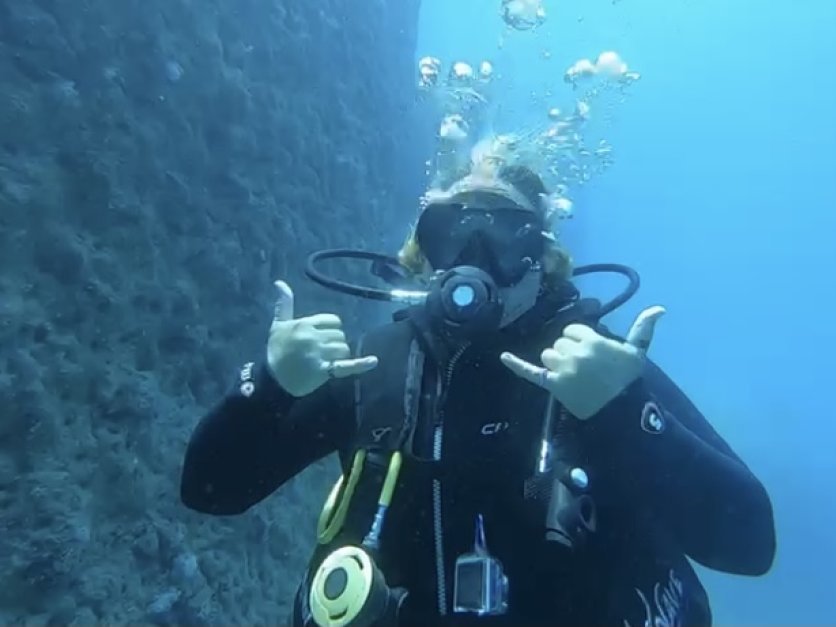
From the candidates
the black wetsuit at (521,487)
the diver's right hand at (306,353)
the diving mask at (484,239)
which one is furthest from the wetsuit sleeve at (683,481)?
the diver's right hand at (306,353)

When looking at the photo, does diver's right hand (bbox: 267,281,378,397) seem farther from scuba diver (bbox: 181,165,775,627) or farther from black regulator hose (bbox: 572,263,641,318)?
black regulator hose (bbox: 572,263,641,318)

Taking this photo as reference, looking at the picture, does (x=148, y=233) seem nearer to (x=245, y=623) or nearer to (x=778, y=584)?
(x=245, y=623)

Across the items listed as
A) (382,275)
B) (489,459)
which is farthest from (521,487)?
(382,275)

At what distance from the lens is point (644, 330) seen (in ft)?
7.45

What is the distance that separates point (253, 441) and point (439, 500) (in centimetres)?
72

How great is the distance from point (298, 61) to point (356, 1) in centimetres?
279

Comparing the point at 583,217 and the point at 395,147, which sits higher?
the point at 395,147

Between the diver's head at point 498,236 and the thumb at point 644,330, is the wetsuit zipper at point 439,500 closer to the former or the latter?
the diver's head at point 498,236

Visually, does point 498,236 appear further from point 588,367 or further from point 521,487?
point 521,487

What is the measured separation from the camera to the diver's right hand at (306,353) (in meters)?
2.43

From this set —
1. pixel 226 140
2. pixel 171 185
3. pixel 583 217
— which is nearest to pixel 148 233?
pixel 171 185

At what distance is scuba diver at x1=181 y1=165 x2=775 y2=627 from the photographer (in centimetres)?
225

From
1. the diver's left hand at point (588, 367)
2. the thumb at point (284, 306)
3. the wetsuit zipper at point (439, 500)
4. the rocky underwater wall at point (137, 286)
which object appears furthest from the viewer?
the rocky underwater wall at point (137, 286)

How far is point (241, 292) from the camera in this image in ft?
26.0
